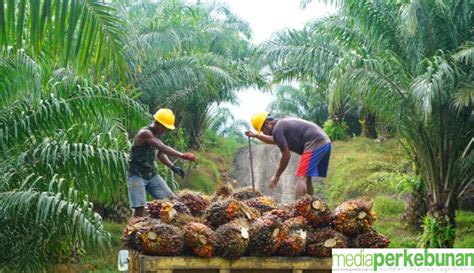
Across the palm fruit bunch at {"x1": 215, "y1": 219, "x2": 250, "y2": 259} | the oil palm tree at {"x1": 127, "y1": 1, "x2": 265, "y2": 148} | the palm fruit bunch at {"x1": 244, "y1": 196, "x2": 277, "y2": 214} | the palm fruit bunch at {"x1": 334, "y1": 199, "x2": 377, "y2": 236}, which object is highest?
the oil palm tree at {"x1": 127, "y1": 1, "x2": 265, "y2": 148}

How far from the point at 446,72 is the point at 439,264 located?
22.7ft

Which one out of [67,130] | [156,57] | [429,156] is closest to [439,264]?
[67,130]

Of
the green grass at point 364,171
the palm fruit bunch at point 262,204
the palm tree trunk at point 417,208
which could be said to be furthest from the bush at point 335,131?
the palm fruit bunch at point 262,204

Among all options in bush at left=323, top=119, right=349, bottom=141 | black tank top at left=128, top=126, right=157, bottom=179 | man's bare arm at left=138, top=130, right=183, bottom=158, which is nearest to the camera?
man's bare arm at left=138, top=130, right=183, bottom=158

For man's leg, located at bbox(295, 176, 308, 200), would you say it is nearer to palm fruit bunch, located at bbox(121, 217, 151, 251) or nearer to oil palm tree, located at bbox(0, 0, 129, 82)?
palm fruit bunch, located at bbox(121, 217, 151, 251)

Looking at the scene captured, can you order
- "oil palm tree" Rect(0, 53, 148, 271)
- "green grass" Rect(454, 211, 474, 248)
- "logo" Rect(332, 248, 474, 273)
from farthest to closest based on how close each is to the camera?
"green grass" Rect(454, 211, 474, 248) < "oil palm tree" Rect(0, 53, 148, 271) < "logo" Rect(332, 248, 474, 273)

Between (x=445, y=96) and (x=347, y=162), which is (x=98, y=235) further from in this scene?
(x=347, y=162)

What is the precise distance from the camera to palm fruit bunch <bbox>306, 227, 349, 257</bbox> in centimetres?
506

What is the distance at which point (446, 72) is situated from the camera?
11.0 metres

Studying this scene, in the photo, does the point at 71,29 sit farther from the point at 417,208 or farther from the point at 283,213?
the point at 417,208

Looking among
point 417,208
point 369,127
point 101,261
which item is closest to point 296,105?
point 369,127

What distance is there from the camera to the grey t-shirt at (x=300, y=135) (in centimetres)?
795

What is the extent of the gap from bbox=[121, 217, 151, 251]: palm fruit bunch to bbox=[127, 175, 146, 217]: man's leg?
2.58 meters

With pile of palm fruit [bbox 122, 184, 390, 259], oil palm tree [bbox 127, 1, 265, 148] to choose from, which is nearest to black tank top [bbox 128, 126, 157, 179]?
pile of palm fruit [bbox 122, 184, 390, 259]
